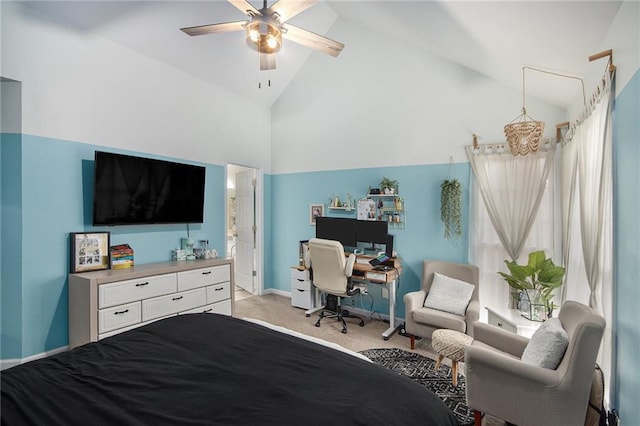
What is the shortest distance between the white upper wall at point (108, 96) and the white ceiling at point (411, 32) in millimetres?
155

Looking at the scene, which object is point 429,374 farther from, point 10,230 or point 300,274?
point 10,230

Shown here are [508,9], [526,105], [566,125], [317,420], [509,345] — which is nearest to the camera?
[317,420]

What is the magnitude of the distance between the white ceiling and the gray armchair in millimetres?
1766

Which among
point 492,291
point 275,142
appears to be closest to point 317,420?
point 492,291

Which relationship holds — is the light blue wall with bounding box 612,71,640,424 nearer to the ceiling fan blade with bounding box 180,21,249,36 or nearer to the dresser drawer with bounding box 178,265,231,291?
the ceiling fan blade with bounding box 180,21,249,36

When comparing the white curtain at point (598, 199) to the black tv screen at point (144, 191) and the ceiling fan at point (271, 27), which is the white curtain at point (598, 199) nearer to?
the ceiling fan at point (271, 27)

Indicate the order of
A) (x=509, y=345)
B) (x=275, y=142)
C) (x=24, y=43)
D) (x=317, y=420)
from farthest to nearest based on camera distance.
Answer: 1. (x=275, y=142)
2. (x=24, y=43)
3. (x=509, y=345)
4. (x=317, y=420)

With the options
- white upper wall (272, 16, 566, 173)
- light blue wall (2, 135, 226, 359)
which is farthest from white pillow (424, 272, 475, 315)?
light blue wall (2, 135, 226, 359)

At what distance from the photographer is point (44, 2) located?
2.65 m

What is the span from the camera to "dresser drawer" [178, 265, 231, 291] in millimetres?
3324

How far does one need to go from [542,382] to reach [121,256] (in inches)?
148

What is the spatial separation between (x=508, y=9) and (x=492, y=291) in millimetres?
2778

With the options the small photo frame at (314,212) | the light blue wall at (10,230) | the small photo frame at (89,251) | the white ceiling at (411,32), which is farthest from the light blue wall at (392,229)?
the light blue wall at (10,230)

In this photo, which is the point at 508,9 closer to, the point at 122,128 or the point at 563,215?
the point at 563,215
